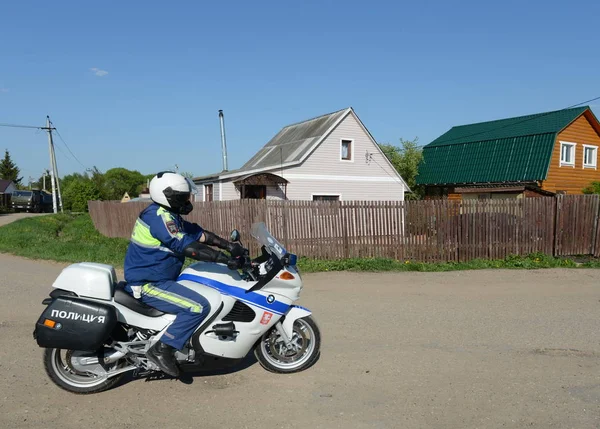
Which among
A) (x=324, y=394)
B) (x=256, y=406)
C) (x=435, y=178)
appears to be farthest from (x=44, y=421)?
(x=435, y=178)

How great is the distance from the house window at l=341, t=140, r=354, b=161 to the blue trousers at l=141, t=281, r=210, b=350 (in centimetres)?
2226

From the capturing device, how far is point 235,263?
A: 4527 mm

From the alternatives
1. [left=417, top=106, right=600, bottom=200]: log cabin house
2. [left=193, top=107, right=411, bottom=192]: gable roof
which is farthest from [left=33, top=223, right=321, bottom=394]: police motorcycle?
[left=417, top=106, right=600, bottom=200]: log cabin house

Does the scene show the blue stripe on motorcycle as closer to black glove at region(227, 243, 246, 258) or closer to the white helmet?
black glove at region(227, 243, 246, 258)

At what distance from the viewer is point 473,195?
2758 centimetres

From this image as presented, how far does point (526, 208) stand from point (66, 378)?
1223 centimetres

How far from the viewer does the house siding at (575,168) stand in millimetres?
27438

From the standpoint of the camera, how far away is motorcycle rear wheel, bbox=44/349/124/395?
4.58m

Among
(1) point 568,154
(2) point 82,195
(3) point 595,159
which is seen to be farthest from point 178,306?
(2) point 82,195

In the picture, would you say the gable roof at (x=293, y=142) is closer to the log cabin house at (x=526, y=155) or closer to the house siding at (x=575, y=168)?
the log cabin house at (x=526, y=155)

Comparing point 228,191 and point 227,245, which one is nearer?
point 227,245

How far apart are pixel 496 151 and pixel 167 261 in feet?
92.2

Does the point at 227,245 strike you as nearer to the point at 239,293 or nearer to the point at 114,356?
the point at 239,293

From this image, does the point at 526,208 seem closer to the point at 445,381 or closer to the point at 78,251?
the point at 445,381
